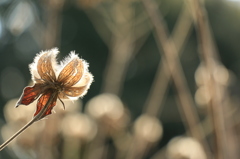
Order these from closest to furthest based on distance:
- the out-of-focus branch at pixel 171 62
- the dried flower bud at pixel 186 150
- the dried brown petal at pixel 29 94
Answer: the dried brown petal at pixel 29 94 < the out-of-focus branch at pixel 171 62 < the dried flower bud at pixel 186 150

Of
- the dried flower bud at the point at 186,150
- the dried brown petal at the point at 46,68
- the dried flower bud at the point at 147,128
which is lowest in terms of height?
the dried flower bud at the point at 186,150

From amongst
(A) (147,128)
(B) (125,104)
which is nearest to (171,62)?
(A) (147,128)

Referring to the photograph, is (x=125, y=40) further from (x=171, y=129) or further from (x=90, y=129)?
(x=171, y=129)

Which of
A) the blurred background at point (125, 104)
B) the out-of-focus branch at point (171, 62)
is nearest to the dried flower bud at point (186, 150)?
the blurred background at point (125, 104)

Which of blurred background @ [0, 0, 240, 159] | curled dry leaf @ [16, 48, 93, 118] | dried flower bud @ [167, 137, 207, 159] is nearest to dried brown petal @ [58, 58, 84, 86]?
curled dry leaf @ [16, 48, 93, 118]

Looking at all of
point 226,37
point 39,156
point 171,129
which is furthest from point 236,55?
point 39,156

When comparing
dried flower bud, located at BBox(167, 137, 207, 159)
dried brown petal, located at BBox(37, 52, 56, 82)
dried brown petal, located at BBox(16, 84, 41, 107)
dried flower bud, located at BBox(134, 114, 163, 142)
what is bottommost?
dried flower bud, located at BBox(167, 137, 207, 159)

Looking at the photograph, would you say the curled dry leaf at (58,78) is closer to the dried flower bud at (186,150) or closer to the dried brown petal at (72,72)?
the dried brown petal at (72,72)

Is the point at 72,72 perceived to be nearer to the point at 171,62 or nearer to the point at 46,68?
the point at 46,68

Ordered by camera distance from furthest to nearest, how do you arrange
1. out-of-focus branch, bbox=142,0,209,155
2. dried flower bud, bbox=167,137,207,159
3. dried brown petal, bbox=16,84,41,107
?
dried flower bud, bbox=167,137,207,159
out-of-focus branch, bbox=142,0,209,155
dried brown petal, bbox=16,84,41,107

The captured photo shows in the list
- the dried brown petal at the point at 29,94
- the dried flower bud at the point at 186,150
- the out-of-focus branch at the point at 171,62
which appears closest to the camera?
the dried brown petal at the point at 29,94

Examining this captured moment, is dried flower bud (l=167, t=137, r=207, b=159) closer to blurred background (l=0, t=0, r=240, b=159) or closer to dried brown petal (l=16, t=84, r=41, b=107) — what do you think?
blurred background (l=0, t=0, r=240, b=159)
